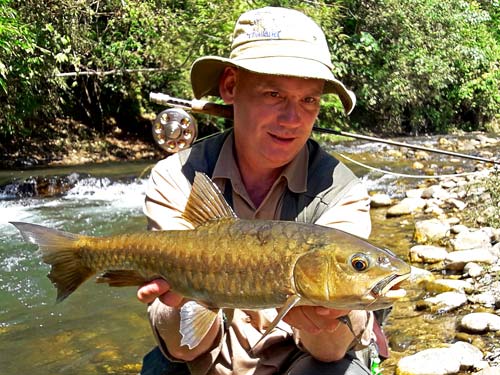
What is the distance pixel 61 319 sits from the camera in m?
5.32

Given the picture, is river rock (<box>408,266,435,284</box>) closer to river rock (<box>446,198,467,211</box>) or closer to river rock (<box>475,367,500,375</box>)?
river rock (<box>475,367,500,375</box>)

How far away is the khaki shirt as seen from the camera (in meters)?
2.50

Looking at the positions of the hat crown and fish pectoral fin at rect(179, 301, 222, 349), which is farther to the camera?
the hat crown

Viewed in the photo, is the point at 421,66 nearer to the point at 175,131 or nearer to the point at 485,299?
the point at 485,299

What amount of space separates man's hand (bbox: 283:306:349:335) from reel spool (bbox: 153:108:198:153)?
1988 mm

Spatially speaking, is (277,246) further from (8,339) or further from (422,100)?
(422,100)

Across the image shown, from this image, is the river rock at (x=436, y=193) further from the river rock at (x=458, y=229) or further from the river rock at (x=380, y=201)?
the river rock at (x=458, y=229)

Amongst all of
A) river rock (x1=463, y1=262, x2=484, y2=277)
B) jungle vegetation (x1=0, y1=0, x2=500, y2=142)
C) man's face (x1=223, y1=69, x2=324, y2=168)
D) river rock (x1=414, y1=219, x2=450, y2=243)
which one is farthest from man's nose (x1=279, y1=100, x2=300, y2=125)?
jungle vegetation (x1=0, y1=0, x2=500, y2=142)

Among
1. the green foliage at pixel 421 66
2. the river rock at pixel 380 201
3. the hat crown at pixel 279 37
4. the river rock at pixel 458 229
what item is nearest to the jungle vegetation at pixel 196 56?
the green foliage at pixel 421 66

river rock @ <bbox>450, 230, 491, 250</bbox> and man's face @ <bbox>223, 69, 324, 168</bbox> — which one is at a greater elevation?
man's face @ <bbox>223, 69, 324, 168</bbox>

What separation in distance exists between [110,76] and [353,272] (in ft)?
50.7

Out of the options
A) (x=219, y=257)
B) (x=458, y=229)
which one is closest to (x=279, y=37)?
(x=219, y=257)

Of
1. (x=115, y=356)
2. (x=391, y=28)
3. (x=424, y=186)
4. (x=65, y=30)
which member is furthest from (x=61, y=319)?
(x=391, y=28)

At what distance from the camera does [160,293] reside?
2168mm
